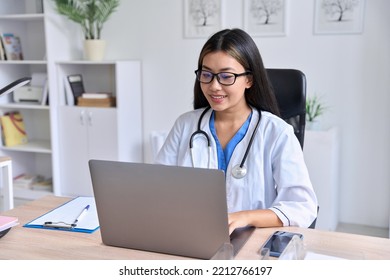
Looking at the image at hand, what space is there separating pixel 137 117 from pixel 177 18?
0.85 metres

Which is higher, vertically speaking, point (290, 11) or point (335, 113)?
point (290, 11)

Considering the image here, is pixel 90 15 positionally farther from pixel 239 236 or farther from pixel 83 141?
pixel 239 236

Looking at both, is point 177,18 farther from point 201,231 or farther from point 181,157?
point 201,231

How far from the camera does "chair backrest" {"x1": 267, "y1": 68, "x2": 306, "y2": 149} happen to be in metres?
1.79

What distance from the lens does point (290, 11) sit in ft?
10.2

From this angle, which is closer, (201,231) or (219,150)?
(201,231)

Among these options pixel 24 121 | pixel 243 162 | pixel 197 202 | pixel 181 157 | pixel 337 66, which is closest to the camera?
pixel 197 202

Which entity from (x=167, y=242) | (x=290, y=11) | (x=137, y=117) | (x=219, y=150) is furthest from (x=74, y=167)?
(x=167, y=242)

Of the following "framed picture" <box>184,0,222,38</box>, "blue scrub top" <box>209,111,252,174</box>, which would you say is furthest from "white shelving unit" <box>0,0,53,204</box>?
"blue scrub top" <box>209,111,252,174</box>

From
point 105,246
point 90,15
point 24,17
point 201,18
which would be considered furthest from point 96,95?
point 105,246

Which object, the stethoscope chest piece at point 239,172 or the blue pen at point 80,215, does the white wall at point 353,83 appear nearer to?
the stethoscope chest piece at point 239,172

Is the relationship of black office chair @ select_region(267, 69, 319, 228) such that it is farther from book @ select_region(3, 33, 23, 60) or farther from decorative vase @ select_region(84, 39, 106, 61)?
book @ select_region(3, 33, 23, 60)

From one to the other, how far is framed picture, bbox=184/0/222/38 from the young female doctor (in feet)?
6.04

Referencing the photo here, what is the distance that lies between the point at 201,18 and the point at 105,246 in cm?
253
